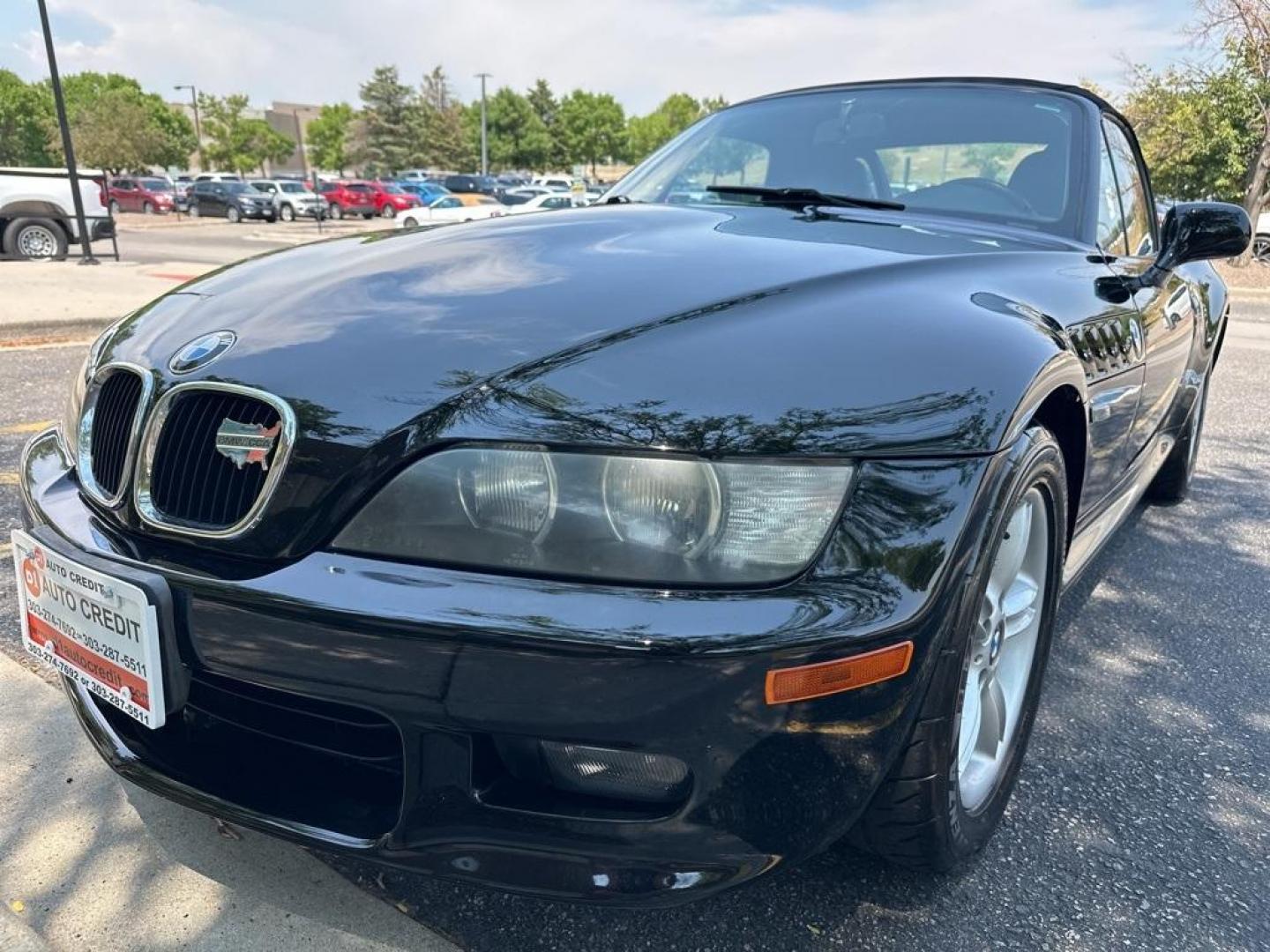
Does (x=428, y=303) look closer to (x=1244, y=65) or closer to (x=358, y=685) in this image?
(x=358, y=685)

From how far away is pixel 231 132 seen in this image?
7238 centimetres

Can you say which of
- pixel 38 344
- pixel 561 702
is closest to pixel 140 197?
pixel 38 344

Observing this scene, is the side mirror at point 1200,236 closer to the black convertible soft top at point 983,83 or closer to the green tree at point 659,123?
the black convertible soft top at point 983,83

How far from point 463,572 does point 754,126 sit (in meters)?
2.38

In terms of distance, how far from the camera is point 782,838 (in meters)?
1.37

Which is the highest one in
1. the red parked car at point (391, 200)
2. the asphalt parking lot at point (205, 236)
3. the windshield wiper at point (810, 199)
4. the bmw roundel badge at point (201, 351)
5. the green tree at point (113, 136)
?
the green tree at point (113, 136)

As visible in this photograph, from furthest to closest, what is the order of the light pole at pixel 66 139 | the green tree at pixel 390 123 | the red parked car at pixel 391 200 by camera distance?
the green tree at pixel 390 123, the red parked car at pixel 391 200, the light pole at pixel 66 139

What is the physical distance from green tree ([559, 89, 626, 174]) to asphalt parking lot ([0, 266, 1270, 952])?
7390 centimetres

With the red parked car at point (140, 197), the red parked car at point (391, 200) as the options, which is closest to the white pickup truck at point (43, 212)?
the red parked car at point (391, 200)

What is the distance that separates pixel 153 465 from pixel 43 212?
50.3 ft

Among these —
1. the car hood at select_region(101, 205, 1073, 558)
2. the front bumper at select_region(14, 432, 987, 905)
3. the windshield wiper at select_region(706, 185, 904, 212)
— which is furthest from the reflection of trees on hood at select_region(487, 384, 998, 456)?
the windshield wiper at select_region(706, 185, 904, 212)

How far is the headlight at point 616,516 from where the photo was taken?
1.34 meters

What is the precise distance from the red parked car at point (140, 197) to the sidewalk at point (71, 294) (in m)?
30.2

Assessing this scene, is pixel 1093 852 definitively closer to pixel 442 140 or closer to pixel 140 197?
pixel 140 197
